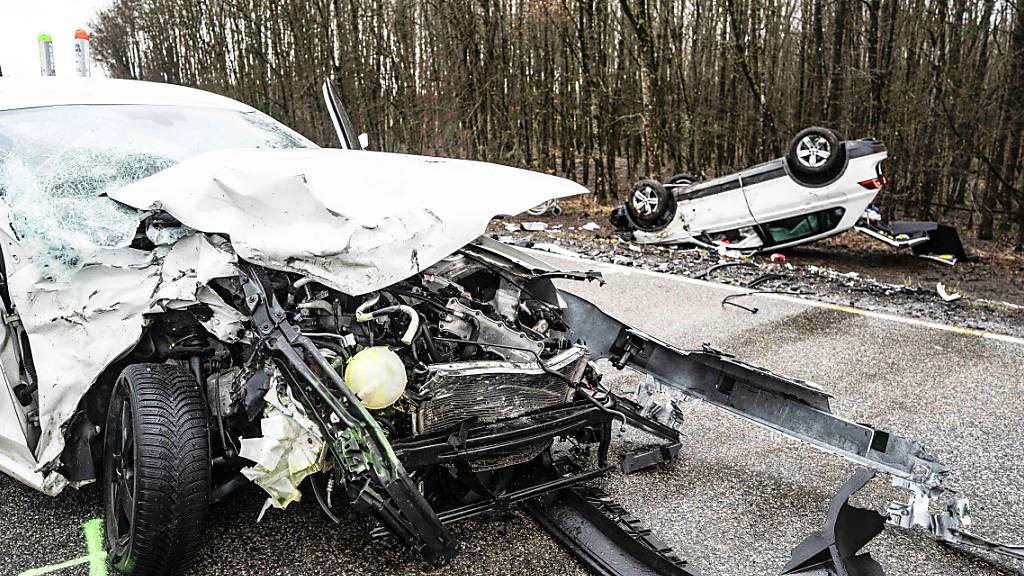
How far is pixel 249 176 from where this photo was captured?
9.34 feet

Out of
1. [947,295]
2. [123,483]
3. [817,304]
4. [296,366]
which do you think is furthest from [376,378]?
[947,295]

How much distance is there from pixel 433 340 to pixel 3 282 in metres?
1.67

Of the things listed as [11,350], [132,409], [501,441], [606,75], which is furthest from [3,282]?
[606,75]

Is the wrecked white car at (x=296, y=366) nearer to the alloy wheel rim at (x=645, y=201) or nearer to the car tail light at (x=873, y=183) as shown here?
the car tail light at (x=873, y=183)

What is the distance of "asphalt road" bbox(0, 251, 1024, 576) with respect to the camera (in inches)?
111

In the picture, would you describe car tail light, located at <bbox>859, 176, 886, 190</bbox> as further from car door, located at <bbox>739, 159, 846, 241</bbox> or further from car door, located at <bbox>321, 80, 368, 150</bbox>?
car door, located at <bbox>321, 80, 368, 150</bbox>

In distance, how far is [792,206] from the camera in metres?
8.55

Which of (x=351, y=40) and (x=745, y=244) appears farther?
(x=351, y=40)

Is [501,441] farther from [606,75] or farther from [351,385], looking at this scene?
[606,75]

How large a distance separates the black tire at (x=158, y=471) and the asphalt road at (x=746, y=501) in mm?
273

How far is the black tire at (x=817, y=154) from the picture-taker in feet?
26.8

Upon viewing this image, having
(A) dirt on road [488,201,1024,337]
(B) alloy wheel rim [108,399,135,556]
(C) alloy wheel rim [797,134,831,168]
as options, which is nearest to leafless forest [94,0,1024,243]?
(A) dirt on road [488,201,1024,337]

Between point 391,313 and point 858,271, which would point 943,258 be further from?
point 391,313

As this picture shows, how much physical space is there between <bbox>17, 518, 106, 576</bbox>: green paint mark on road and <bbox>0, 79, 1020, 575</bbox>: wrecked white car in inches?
5.2
